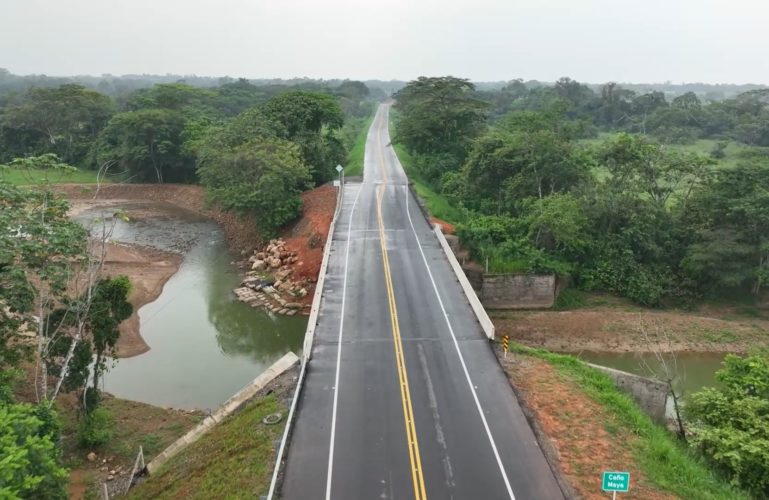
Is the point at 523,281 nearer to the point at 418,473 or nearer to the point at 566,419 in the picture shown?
the point at 566,419

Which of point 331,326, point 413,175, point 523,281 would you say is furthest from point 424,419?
point 413,175

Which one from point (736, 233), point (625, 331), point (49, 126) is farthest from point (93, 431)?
point (49, 126)

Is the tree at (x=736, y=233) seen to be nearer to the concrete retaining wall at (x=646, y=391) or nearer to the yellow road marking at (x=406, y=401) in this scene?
the concrete retaining wall at (x=646, y=391)

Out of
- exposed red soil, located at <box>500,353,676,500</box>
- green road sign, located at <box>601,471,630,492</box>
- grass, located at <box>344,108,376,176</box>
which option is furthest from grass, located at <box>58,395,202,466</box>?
grass, located at <box>344,108,376,176</box>

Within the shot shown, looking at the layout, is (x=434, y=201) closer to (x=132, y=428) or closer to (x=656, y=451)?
(x=132, y=428)

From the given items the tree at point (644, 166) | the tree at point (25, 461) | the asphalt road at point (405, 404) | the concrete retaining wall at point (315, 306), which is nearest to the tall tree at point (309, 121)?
the concrete retaining wall at point (315, 306)

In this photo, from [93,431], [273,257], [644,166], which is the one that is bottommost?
[93,431]
